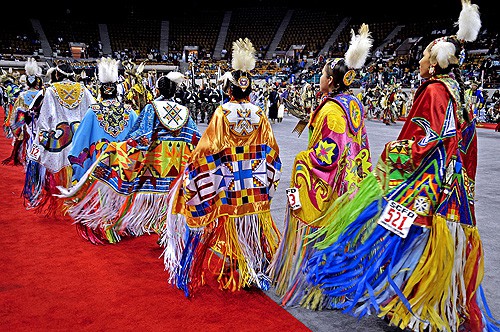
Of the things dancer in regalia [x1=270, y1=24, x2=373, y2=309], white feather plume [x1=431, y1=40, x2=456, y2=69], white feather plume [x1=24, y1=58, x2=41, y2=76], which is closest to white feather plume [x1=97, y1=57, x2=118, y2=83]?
dancer in regalia [x1=270, y1=24, x2=373, y2=309]

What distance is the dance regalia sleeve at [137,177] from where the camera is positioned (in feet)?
10.7

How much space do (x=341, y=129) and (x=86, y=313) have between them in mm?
1651

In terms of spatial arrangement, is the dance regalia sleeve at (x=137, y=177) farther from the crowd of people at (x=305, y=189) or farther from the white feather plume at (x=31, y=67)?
the white feather plume at (x=31, y=67)

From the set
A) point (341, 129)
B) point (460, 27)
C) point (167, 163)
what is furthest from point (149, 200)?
point (460, 27)

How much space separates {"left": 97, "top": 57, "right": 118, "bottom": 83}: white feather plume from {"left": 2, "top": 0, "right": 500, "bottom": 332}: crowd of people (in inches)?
0.4

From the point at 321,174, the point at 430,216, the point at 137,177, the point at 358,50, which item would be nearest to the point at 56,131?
the point at 137,177

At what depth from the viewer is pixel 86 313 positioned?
2395 mm

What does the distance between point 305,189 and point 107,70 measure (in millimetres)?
2342

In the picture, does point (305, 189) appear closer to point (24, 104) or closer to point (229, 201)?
point (229, 201)

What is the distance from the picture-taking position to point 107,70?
393cm

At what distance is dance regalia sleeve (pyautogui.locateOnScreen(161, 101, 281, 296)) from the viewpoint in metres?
2.57

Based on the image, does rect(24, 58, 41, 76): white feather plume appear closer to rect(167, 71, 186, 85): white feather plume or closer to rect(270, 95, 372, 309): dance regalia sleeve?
rect(167, 71, 186, 85): white feather plume

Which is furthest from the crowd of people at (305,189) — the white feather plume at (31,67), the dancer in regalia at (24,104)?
the white feather plume at (31,67)

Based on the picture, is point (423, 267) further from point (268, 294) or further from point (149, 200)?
point (149, 200)
